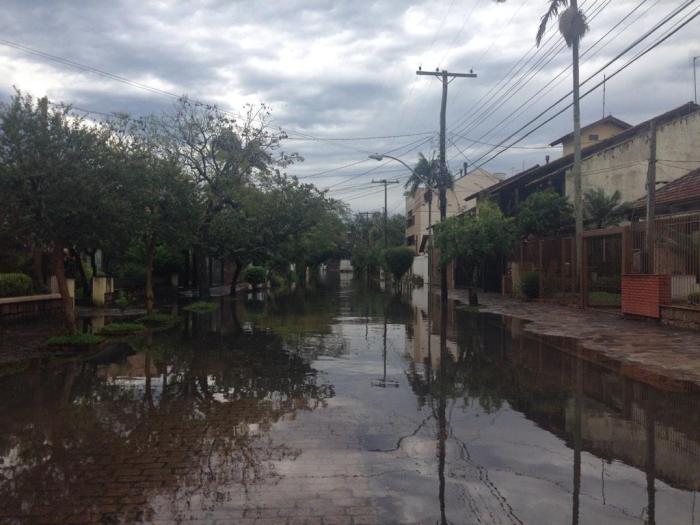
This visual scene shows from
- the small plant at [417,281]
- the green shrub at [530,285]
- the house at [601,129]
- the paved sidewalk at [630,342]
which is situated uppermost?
the house at [601,129]

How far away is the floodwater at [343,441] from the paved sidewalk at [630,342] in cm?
55

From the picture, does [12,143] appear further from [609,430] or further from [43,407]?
[609,430]

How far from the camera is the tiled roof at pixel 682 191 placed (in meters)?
21.9

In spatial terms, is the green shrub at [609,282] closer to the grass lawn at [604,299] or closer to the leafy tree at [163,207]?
the grass lawn at [604,299]

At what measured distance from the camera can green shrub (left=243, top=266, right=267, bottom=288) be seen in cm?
5250

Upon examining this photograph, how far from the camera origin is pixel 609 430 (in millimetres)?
7344

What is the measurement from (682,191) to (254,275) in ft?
117

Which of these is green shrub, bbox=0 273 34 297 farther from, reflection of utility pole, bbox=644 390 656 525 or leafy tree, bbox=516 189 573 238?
leafy tree, bbox=516 189 573 238

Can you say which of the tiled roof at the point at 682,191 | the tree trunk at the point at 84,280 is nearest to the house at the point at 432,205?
the tree trunk at the point at 84,280

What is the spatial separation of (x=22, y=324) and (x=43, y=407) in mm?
11519

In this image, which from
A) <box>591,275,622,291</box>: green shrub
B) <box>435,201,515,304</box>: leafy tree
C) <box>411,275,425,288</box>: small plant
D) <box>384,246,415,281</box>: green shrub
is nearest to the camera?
<box>591,275,622,291</box>: green shrub

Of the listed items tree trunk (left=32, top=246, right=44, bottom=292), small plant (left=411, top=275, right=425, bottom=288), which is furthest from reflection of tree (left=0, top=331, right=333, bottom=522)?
small plant (left=411, top=275, right=425, bottom=288)

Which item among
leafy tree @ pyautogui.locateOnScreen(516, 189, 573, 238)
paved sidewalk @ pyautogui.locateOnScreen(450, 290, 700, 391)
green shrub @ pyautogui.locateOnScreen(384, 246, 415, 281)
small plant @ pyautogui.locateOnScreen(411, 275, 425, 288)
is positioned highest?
leafy tree @ pyautogui.locateOnScreen(516, 189, 573, 238)

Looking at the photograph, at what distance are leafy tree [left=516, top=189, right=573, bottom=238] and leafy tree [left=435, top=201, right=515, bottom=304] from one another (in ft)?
6.52
